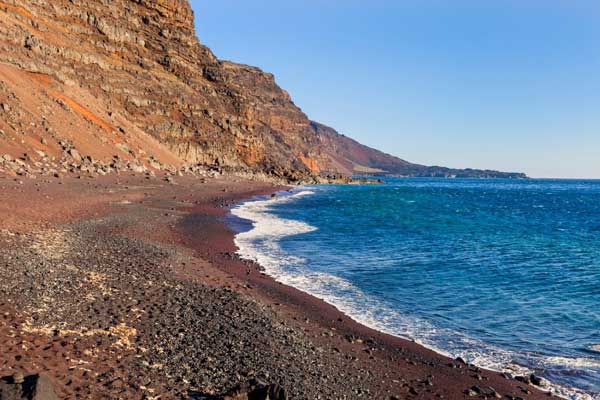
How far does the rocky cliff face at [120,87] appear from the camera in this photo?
→ 5150 cm

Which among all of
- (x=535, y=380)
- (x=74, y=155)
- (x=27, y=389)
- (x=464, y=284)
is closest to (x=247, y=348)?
(x=27, y=389)

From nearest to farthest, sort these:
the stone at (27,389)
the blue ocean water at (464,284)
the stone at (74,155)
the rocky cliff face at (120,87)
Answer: the stone at (27,389)
the blue ocean water at (464,284)
the stone at (74,155)
the rocky cliff face at (120,87)

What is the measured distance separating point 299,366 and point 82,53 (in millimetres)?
82039

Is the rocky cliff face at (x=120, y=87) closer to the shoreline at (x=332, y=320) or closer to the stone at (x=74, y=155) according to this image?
the stone at (x=74, y=155)

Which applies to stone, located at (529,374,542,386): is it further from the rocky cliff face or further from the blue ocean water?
the rocky cliff face

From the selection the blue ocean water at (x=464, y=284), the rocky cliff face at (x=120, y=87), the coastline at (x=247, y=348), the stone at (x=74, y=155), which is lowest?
the blue ocean water at (x=464, y=284)

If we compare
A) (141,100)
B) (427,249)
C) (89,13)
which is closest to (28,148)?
(427,249)

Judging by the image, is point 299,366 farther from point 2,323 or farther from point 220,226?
point 220,226

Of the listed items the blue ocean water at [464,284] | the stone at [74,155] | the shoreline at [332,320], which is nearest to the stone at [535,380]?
the shoreline at [332,320]

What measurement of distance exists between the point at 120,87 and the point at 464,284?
265ft

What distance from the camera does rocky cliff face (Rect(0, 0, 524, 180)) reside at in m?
51.5

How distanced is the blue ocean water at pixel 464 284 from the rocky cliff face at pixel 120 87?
29.3m

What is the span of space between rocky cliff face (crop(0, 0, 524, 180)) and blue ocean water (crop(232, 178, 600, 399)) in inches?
1153

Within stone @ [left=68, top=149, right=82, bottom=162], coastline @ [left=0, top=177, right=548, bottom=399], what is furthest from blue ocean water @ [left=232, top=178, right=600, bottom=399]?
stone @ [left=68, top=149, right=82, bottom=162]
